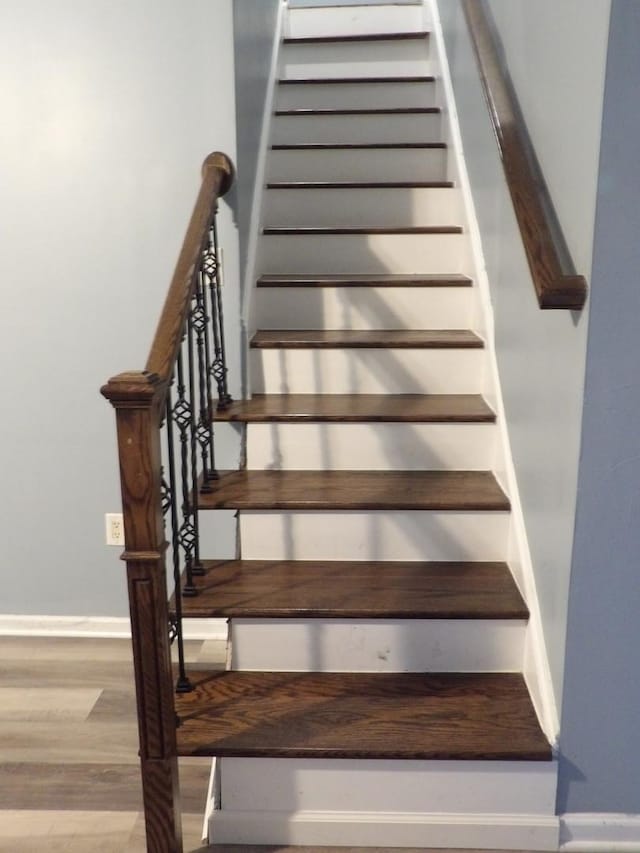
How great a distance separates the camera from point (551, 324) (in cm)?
166

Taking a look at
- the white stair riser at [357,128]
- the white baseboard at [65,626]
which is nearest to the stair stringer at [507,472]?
the white stair riser at [357,128]

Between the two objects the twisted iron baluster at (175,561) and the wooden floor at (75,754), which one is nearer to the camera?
the twisted iron baluster at (175,561)

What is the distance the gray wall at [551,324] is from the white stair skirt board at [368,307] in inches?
12.9

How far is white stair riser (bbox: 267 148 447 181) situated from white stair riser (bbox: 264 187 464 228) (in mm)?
204

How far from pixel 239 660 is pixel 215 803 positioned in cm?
32

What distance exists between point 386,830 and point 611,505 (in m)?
0.86

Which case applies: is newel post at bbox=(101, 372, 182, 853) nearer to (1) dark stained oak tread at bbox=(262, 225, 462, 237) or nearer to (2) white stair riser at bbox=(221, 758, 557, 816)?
(2) white stair riser at bbox=(221, 758, 557, 816)

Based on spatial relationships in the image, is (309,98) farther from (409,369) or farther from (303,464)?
(303,464)

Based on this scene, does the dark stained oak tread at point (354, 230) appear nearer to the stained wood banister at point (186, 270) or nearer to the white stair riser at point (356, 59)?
the stained wood banister at point (186, 270)

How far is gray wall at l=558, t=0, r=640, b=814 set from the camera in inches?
53.2

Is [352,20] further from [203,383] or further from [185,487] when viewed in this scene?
[185,487]

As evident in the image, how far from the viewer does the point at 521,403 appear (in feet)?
6.33

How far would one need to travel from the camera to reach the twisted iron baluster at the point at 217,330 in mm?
2238

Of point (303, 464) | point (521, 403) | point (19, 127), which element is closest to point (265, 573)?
point (303, 464)
